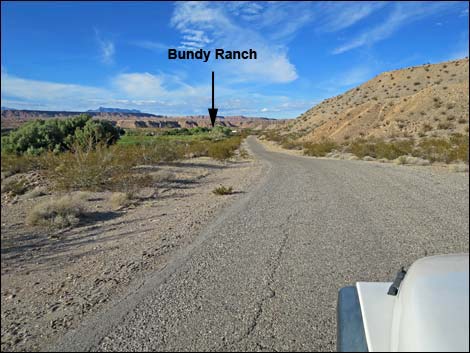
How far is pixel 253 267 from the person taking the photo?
4730 millimetres

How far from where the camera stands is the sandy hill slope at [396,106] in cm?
2723

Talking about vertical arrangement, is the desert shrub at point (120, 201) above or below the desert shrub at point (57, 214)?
below

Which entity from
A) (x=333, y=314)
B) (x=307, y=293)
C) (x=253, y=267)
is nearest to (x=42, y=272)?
(x=253, y=267)

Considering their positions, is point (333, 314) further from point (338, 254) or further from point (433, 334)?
point (433, 334)

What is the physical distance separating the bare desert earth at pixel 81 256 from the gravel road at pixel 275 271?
263 millimetres

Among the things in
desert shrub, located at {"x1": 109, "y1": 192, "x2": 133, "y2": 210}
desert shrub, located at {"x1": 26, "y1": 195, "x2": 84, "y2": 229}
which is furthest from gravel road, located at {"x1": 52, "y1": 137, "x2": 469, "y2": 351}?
desert shrub, located at {"x1": 109, "y1": 192, "x2": 133, "y2": 210}

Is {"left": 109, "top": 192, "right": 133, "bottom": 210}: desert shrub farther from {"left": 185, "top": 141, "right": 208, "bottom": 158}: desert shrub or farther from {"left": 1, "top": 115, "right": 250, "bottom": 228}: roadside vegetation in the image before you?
{"left": 185, "top": 141, "right": 208, "bottom": 158}: desert shrub

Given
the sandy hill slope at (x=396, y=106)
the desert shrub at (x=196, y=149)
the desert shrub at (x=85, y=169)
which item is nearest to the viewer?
the desert shrub at (x=85, y=169)

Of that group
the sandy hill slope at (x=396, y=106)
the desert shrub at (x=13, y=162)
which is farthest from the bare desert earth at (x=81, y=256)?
the sandy hill slope at (x=396, y=106)

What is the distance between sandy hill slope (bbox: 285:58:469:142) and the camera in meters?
27.2

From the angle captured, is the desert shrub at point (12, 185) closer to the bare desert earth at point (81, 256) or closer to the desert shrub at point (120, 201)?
the bare desert earth at point (81, 256)

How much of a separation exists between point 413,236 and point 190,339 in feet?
14.1

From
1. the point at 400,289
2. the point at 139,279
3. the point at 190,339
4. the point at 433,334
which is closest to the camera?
the point at 433,334

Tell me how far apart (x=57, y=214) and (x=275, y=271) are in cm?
590
